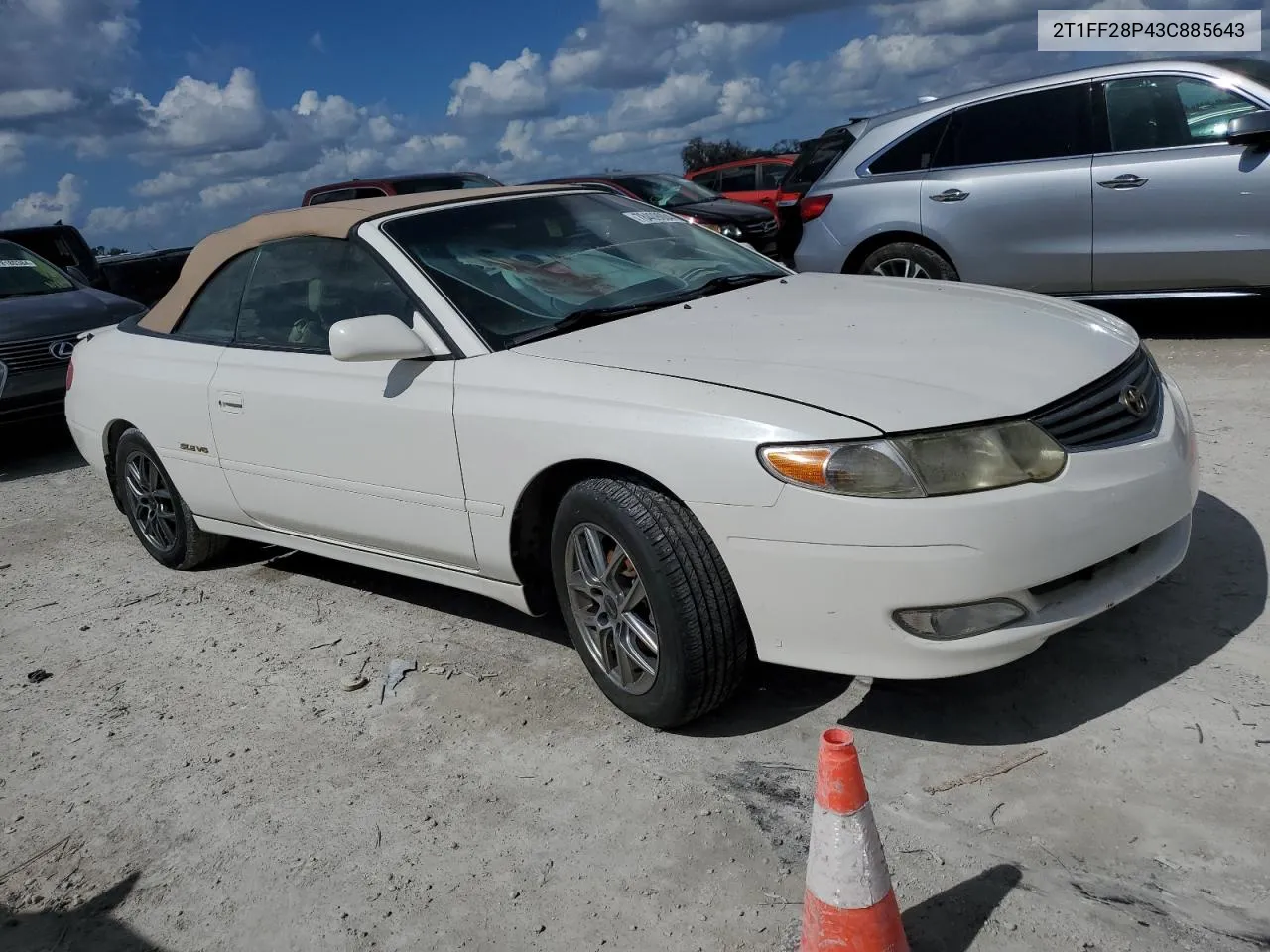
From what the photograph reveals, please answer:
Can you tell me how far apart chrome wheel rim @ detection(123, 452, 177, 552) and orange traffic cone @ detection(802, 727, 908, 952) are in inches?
149

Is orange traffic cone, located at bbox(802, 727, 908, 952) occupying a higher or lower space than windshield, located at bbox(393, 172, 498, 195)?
lower

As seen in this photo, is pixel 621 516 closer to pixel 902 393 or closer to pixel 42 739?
pixel 902 393

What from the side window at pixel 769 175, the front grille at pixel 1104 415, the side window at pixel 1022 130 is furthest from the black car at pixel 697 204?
the front grille at pixel 1104 415

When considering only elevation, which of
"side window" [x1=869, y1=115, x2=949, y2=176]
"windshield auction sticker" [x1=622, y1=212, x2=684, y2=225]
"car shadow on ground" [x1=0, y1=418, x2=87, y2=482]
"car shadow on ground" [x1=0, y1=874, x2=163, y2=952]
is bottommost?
"car shadow on ground" [x1=0, y1=874, x2=163, y2=952]

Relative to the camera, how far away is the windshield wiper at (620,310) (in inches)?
143

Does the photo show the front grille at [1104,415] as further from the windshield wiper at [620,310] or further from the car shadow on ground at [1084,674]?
the windshield wiper at [620,310]

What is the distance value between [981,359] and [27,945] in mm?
2786

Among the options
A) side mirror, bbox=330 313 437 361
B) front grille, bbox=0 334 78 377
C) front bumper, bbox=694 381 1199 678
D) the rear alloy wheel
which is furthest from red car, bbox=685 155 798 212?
front bumper, bbox=694 381 1199 678

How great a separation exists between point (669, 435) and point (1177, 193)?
16.9 feet

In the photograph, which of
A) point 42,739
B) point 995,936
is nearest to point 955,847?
point 995,936

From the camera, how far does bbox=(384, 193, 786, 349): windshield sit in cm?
376

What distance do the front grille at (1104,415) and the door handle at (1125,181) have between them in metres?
4.09

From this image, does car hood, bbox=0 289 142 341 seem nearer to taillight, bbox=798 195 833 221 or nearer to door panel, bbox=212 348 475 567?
door panel, bbox=212 348 475 567

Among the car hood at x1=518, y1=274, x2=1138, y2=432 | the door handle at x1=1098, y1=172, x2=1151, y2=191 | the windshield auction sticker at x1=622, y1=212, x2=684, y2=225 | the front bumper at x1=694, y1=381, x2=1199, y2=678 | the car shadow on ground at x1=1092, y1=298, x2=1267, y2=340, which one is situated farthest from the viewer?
the car shadow on ground at x1=1092, y1=298, x2=1267, y2=340
